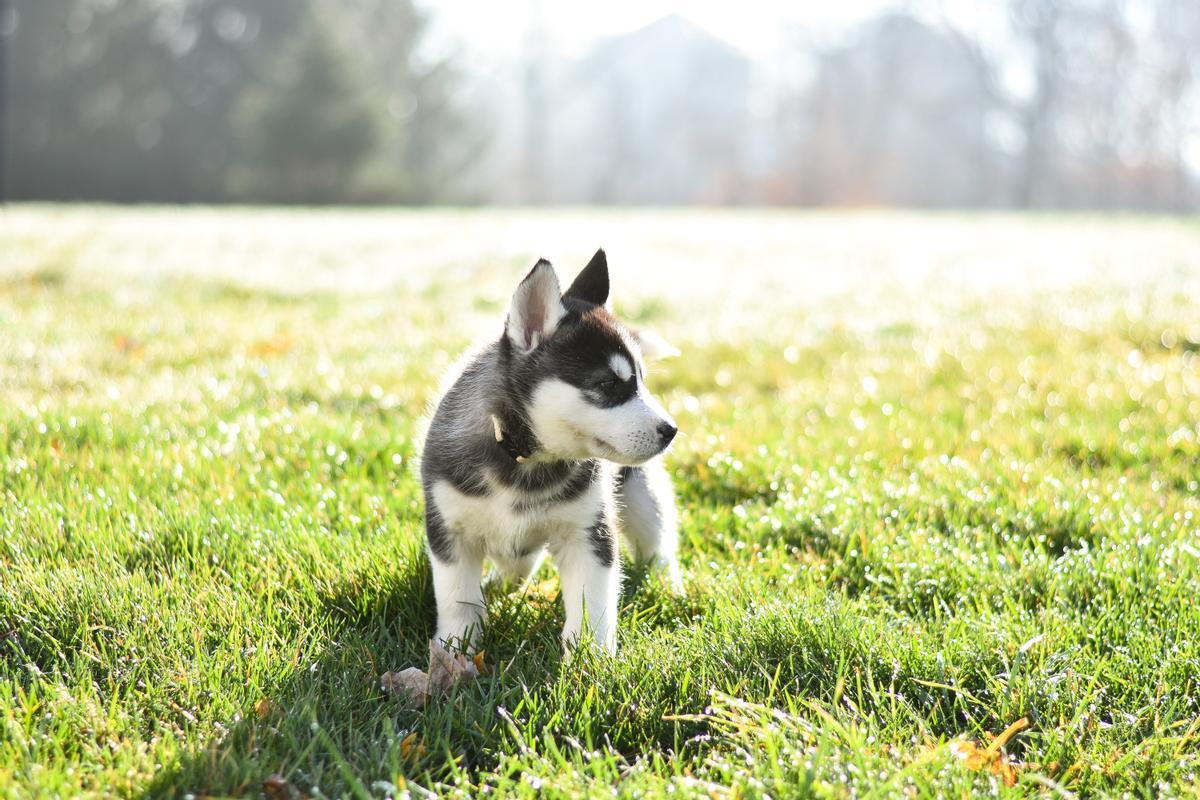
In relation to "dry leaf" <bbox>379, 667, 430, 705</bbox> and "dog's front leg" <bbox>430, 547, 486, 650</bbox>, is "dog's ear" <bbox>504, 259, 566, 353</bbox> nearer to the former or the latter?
"dog's front leg" <bbox>430, 547, 486, 650</bbox>

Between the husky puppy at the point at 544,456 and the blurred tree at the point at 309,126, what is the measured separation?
1476 inches

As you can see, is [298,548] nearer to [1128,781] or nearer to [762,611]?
[762,611]

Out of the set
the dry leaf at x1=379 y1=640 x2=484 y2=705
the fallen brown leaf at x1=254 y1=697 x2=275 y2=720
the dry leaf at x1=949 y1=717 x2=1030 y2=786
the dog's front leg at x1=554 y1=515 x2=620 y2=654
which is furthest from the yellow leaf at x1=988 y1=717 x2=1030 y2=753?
the fallen brown leaf at x1=254 y1=697 x2=275 y2=720

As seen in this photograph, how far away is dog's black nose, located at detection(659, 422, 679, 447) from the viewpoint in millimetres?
3047

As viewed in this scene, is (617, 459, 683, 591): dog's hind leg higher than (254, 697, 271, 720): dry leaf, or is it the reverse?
(617, 459, 683, 591): dog's hind leg

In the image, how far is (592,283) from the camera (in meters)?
3.44

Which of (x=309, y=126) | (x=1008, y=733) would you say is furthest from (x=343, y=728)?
(x=309, y=126)

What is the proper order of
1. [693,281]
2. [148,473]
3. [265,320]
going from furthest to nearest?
[693,281] → [265,320] → [148,473]

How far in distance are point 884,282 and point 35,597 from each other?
463 inches

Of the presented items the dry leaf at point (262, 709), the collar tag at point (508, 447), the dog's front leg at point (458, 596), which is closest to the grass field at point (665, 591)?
the dry leaf at point (262, 709)

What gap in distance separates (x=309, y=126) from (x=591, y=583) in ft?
124

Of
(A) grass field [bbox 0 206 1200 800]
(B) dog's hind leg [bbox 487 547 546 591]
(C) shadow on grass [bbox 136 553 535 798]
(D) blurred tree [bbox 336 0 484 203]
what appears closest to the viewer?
(C) shadow on grass [bbox 136 553 535 798]

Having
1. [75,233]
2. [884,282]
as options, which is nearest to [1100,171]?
[884,282]

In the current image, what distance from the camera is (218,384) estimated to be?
20.4ft
